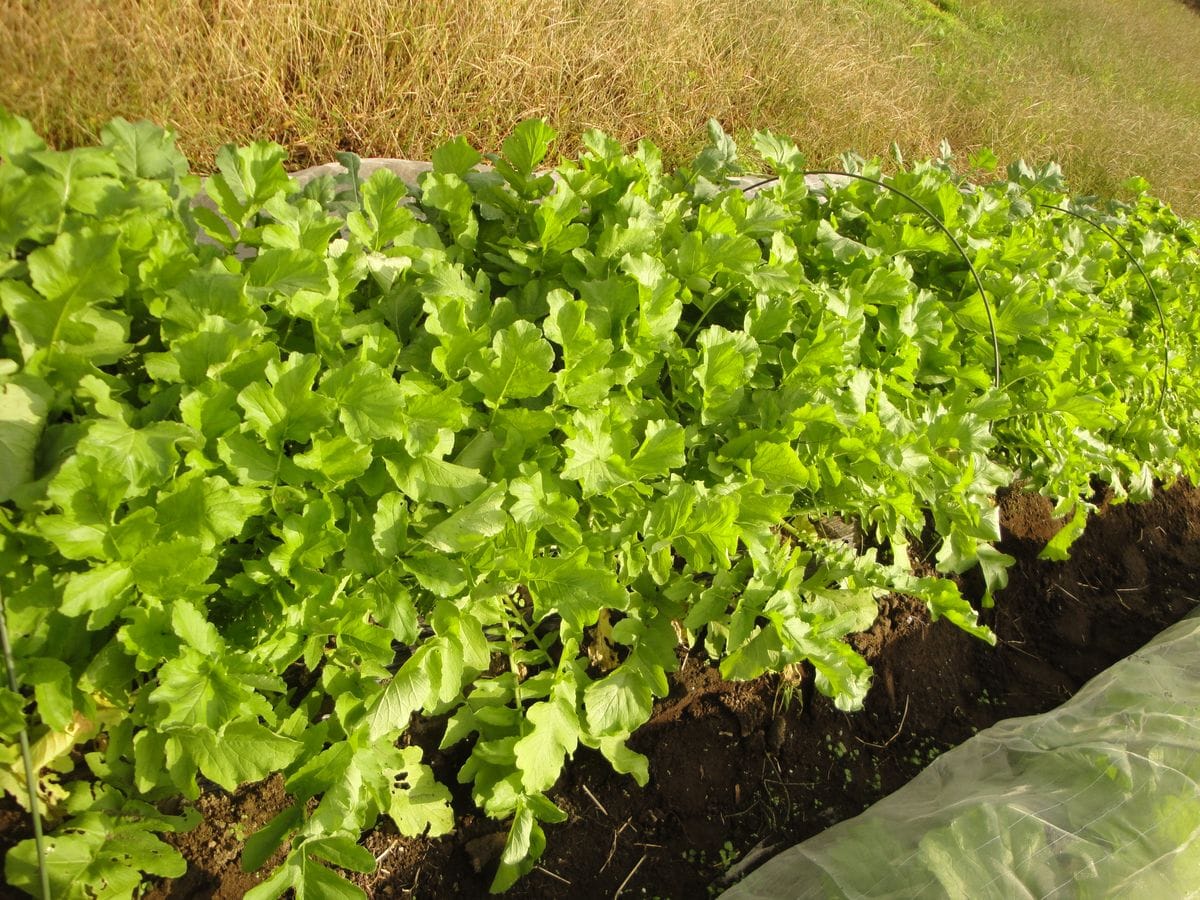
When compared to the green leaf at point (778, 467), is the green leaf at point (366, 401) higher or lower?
higher

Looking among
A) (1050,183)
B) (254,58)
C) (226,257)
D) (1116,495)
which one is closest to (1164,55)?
(1050,183)

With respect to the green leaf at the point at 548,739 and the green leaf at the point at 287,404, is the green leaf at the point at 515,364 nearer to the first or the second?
the green leaf at the point at 287,404

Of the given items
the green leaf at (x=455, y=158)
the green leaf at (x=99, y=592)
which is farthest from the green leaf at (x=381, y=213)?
the green leaf at (x=99, y=592)

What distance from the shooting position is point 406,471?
50.4 inches

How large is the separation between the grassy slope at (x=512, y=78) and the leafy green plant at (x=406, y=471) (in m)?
1.35

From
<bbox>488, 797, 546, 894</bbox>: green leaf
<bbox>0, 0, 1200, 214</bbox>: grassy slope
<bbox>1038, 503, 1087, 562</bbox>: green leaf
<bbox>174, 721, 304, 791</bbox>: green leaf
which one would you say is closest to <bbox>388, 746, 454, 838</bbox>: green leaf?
<bbox>488, 797, 546, 894</bbox>: green leaf

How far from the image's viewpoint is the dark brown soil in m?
1.63

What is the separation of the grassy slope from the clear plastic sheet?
9.37 ft

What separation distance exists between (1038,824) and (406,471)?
1.47 metres

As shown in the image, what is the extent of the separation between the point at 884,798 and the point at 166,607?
173 centimetres

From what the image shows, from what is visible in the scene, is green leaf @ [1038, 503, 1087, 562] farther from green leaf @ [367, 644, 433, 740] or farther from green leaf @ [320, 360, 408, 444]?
green leaf @ [320, 360, 408, 444]

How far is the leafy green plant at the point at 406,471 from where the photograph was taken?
1093 millimetres

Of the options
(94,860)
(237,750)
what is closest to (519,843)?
(237,750)

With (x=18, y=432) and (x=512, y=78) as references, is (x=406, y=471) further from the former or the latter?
(x=512, y=78)
